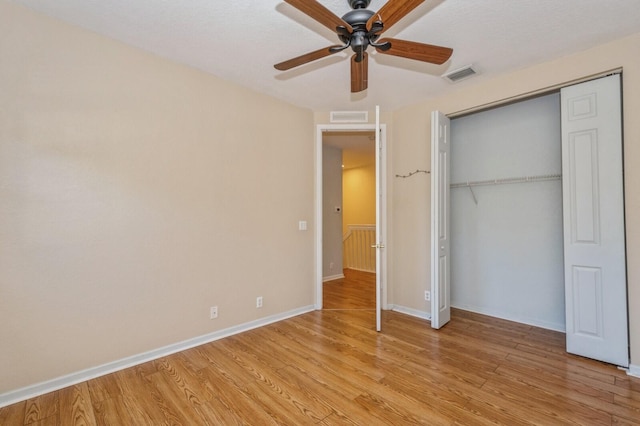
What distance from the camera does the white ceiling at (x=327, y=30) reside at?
2.03 m

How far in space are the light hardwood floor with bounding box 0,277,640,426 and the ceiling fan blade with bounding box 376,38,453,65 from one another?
2.36 meters

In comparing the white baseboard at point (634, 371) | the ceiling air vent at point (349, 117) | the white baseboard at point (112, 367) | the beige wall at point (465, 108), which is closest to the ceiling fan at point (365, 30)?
the beige wall at point (465, 108)

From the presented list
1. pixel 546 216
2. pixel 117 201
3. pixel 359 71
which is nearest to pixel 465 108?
pixel 546 216

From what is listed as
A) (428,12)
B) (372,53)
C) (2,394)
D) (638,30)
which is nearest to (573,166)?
(638,30)

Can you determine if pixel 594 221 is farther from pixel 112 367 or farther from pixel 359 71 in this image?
pixel 112 367

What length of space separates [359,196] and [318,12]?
6.11 meters

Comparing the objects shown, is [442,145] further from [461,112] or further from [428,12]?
[428,12]

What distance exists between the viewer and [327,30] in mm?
2277

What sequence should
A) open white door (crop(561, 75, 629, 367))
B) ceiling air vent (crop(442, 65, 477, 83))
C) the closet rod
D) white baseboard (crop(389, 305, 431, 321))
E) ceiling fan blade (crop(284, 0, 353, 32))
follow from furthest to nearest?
white baseboard (crop(389, 305, 431, 321)) → the closet rod → ceiling air vent (crop(442, 65, 477, 83)) → open white door (crop(561, 75, 629, 367)) → ceiling fan blade (crop(284, 0, 353, 32))

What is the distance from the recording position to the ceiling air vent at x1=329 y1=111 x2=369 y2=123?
3.91m

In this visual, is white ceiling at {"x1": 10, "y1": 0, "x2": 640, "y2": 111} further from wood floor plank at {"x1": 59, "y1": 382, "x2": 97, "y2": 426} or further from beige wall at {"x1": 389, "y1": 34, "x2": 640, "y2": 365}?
wood floor plank at {"x1": 59, "y1": 382, "x2": 97, "y2": 426}

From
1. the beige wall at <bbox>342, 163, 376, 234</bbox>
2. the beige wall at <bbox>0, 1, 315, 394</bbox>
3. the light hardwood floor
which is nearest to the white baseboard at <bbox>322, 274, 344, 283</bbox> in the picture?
the beige wall at <bbox>342, 163, 376, 234</bbox>

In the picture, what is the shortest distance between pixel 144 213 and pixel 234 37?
1685 mm

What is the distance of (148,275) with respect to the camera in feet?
8.45
